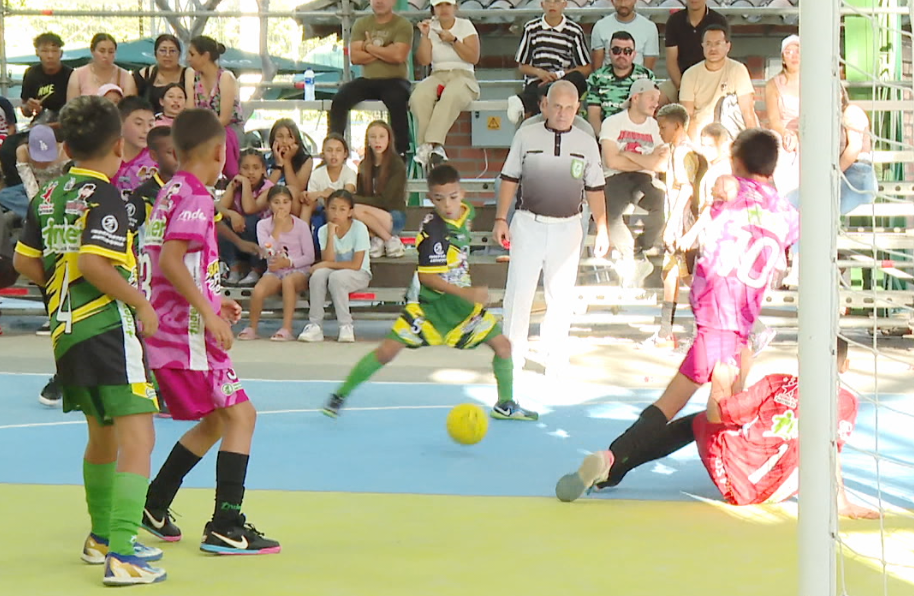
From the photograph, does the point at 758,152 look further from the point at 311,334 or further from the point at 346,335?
the point at 311,334

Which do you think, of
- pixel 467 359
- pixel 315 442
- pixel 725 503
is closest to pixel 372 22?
pixel 467 359

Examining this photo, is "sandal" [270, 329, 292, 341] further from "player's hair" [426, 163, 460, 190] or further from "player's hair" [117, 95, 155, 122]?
"player's hair" [117, 95, 155, 122]

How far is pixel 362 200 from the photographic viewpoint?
11812 millimetres

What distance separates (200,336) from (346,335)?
657cm

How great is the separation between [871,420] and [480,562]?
3946 mm

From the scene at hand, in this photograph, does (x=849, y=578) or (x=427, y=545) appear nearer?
(x=849, y=578)

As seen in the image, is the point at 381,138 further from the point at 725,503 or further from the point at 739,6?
the point at 725,503

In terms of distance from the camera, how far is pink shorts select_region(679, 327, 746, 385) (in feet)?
18.4

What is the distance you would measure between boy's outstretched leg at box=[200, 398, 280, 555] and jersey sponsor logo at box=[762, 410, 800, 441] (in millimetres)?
2300

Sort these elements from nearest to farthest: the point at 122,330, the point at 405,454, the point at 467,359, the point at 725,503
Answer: the point at 122,330 < the point at 725,503 < the point at 405,454 < the point at 467,359

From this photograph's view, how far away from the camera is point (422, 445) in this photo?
7.05 metres

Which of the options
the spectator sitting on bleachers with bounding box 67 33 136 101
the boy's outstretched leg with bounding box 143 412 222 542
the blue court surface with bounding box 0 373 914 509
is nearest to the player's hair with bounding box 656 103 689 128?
the blue court surface with bounding box 0 373 914 509

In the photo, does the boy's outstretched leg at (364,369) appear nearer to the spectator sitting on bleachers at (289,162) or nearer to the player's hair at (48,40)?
the spectator sitting on bleachers at (289,162)

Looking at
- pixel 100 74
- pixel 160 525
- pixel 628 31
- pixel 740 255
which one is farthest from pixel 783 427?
pixel 100 74
